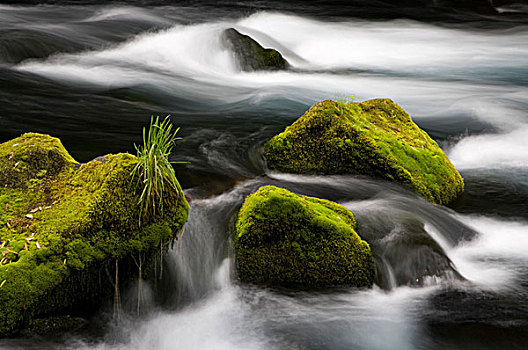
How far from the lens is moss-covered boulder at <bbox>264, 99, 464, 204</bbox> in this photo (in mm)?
5125

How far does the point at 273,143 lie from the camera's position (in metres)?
5.57

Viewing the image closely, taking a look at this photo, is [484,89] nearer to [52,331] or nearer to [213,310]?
[213,310]

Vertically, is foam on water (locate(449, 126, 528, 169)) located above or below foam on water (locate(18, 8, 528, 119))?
below

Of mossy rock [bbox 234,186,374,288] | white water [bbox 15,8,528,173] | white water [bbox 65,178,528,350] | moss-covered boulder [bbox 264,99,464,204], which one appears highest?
white water [bbox 15,8,528,173]

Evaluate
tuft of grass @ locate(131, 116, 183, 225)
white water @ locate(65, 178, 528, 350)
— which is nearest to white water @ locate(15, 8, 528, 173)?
white water @ locate(65, 178, 528, 350)

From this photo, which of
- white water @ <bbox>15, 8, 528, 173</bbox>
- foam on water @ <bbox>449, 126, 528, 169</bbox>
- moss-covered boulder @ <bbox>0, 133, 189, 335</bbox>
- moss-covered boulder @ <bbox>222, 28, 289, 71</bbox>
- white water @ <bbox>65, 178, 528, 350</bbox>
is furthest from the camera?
moss-covered boulder @ <bbox>222, 28, 289, 71</bbox>

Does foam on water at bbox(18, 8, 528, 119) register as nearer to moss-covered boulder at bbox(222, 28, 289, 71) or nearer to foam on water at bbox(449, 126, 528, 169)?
moss-covered boulder at bbox(222, 28, 289, 71)

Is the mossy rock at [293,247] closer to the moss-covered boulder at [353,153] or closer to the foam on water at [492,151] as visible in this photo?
the moss-covered boulder at [353,153]

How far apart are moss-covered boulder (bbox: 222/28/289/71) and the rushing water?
0.23 metres

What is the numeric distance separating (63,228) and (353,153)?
10.2 feet

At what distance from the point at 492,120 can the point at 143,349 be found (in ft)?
24.9

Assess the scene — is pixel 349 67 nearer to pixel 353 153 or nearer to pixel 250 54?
pixel 250 54

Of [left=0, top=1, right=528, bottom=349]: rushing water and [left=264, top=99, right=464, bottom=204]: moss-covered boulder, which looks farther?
[left=264, top=99, right=464, bottom=204]: moss-covered boulder

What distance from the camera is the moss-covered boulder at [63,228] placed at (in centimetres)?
304
